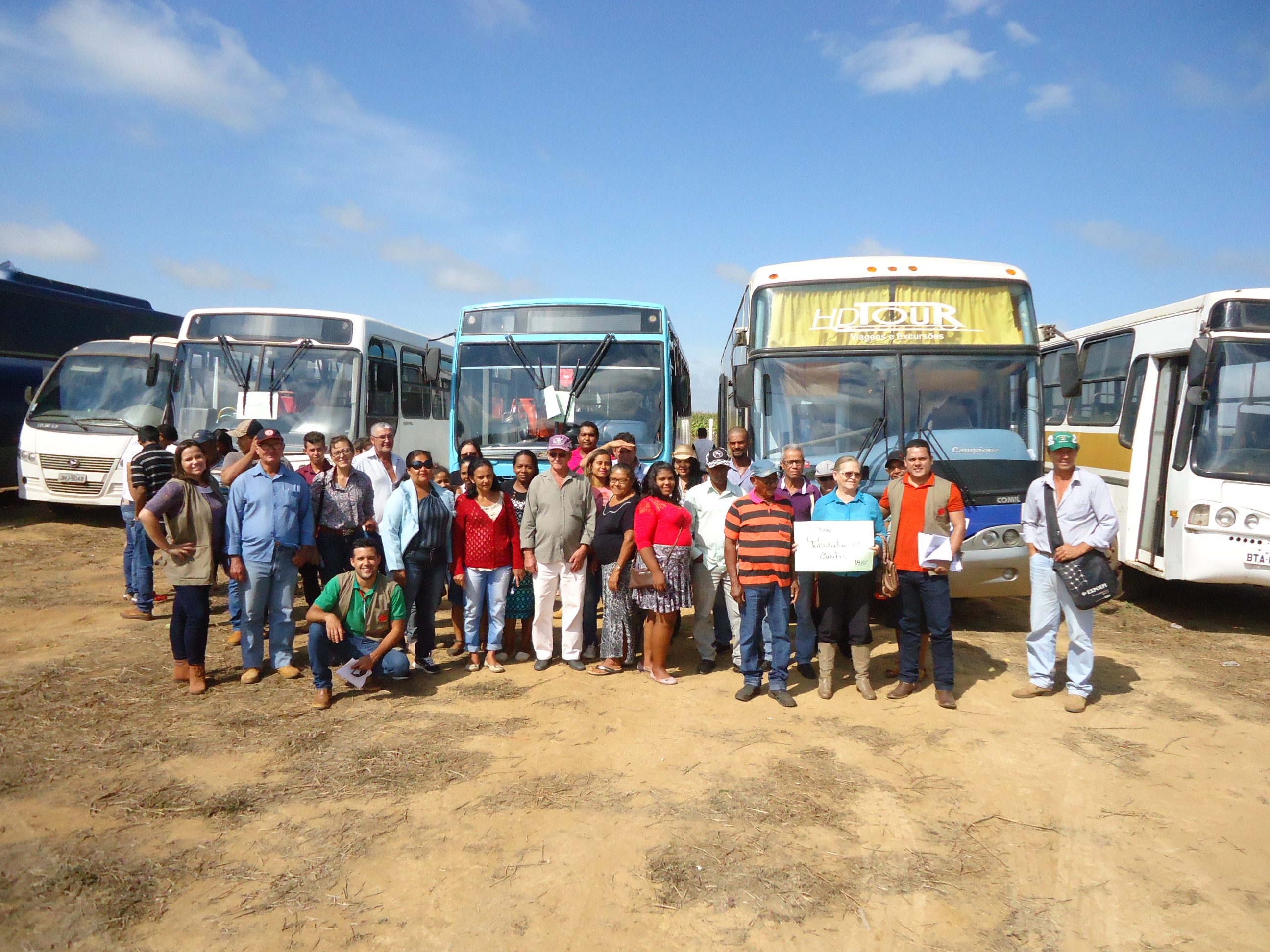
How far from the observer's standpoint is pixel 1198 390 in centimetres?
823

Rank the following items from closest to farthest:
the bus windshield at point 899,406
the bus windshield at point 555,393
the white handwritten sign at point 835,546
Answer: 1. the white handwritten sign at point 835,546
2. the bus windshield at point 899,406
3. the bus windshield at point 555,393

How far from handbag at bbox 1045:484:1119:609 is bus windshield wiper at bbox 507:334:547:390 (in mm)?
5716

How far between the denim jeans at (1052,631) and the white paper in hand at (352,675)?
489 centimetres

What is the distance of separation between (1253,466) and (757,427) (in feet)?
15.6

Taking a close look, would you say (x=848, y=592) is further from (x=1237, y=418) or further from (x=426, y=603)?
(x=1237, y=418)

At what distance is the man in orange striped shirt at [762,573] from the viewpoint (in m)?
6.03

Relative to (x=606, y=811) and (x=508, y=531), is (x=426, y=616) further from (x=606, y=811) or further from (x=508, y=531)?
(x=606, y=811)

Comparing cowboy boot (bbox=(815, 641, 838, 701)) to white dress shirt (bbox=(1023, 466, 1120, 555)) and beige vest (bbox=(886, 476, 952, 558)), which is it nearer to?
beige vest (bbox=(886, 476, 952, 558))

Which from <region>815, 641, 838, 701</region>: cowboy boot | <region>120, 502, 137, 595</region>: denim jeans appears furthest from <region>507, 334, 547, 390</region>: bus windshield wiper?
<region>815, 641, 838, 701</region>: cowboy boot

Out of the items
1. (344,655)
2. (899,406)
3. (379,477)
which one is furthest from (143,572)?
(899,406)

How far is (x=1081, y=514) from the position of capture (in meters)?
5.94

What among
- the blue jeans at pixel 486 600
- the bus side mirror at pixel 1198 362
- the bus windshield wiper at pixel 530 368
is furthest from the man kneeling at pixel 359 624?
the bus side mirror at pixel 1198 362

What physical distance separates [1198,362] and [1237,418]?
27.7 inches

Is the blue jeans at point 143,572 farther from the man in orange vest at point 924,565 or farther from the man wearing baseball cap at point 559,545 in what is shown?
the man in orange vest at point 924,565
